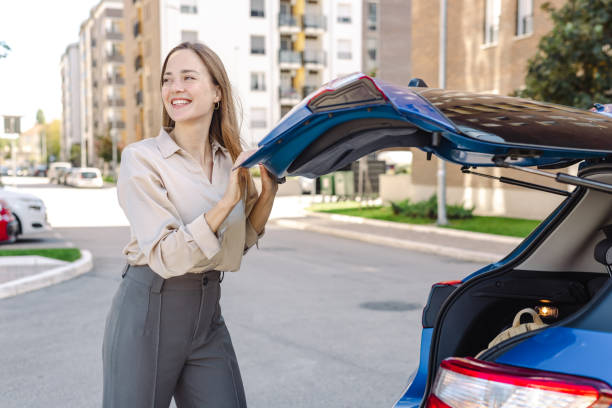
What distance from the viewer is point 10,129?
57.3ft

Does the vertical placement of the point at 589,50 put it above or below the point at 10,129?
above

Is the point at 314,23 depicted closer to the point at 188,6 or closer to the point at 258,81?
the point at 258,81

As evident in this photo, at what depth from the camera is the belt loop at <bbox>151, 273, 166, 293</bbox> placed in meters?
2.51

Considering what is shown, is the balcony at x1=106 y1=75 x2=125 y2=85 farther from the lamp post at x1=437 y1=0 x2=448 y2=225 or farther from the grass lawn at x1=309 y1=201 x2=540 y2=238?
the lamp post at x1=437 y1=0 x2=448 y2=225

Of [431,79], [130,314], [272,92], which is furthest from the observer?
[272,92]

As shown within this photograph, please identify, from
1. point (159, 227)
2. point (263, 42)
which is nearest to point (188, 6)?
point (263, 42)

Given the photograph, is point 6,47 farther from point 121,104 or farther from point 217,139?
point 121,104

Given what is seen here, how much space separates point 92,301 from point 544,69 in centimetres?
913

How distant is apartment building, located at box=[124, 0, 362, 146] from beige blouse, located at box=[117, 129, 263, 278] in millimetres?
54141

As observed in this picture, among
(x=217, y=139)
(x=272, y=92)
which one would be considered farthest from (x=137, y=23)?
(x=217, y=139)

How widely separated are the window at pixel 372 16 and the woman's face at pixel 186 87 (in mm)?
63975

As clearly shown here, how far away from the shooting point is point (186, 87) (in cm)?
275

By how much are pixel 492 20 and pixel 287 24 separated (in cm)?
4066

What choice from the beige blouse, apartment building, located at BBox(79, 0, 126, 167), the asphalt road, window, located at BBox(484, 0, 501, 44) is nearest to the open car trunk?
the beige blouse
